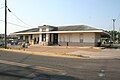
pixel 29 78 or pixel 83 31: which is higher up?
pixel 83 31

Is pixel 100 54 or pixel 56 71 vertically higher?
pixel 100 54

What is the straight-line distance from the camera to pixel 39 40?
163ft

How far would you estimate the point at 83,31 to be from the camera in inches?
1647

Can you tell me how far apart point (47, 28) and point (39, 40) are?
4.00 metres

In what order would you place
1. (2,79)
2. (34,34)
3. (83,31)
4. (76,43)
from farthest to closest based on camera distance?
(34,34), (76,43), (83,31), (2,79)

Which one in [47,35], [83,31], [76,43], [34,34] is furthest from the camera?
[34,34]

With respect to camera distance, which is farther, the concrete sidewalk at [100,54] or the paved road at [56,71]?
the concrete sidewalk at [100,54]

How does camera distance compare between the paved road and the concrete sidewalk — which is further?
the concrete sidewalk

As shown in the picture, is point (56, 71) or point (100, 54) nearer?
point (56, 71)

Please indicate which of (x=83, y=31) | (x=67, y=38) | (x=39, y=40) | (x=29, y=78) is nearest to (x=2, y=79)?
(x=29, y=78)

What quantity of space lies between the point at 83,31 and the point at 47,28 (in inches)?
358

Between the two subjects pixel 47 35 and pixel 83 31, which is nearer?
pixel 83 31

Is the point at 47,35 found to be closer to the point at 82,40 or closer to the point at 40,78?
the point at 82,40

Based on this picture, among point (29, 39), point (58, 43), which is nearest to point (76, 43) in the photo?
point (58, 43)
